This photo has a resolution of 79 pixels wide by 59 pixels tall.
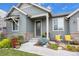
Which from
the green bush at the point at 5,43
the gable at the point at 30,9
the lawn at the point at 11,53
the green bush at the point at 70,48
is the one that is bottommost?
the lawn at the point at 11,53

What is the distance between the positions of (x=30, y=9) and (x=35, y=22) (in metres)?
0.65

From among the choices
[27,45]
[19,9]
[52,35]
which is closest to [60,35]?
[52,35]

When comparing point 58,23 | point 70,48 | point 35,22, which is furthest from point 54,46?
point 35,22

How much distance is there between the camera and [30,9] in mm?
11375

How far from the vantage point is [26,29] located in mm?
11305

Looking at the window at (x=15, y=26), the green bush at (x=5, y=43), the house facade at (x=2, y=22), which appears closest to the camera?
the green bush at (x=5, y=43)

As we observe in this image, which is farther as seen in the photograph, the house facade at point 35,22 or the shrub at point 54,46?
the house facade at point 35,22

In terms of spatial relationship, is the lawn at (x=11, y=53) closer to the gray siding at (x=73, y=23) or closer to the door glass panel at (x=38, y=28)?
the door glass panel at (x=38, y=28)

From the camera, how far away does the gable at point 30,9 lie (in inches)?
440

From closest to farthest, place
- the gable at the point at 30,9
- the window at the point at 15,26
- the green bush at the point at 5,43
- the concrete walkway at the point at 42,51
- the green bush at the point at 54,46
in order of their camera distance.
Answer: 1. the concrete walkway at the point at 42,51
2. the green bush at the point at 54,46
3. the green bush at the point at 5,43
4. the gable at the point at 30,9
5. the window at the point at 15,26

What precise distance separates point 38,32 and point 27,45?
2.57 ft

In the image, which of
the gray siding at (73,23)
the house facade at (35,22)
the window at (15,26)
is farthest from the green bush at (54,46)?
the window at (15,26)

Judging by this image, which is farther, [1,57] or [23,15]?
[23,15]

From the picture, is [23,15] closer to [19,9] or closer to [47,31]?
[19,9]
